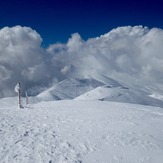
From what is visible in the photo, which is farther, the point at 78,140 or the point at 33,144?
the point at 78,140

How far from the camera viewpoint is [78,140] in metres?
16.0

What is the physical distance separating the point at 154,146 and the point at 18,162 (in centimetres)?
961

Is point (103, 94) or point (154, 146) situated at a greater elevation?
point (103, 94)

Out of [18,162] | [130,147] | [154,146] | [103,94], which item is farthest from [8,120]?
[103,94]

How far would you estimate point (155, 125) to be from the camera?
2170 cm

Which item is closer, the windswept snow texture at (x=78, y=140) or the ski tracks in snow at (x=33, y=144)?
the ski tracks in snow at (x=33, y=144)

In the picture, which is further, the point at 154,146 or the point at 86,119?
the point at 86,119

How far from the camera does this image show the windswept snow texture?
524 inches

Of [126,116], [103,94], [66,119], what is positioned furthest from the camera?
[103,94]

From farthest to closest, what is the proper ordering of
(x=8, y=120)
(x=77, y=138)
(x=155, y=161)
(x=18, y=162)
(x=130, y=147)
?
(x=8, y=120)
(x=77, y=138)
(x=130, y=147)
(x=155, y=161)
(x=18, y=162)

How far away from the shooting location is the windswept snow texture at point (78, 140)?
13.3 metres

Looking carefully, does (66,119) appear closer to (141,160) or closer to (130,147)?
(130,147)

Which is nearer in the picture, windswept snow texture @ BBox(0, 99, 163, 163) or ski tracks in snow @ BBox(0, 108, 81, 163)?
ski tracks in snow @ BBox(0, 108, 81, 163)

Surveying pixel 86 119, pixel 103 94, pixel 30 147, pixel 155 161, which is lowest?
pixel 155 161
